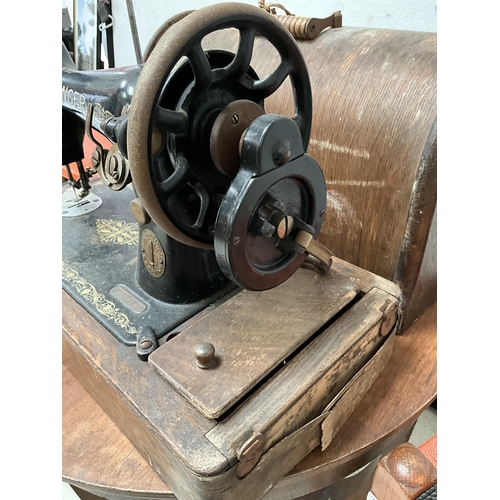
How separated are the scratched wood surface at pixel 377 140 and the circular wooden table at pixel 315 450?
0.56 feet

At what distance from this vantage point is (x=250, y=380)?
28.1 inches

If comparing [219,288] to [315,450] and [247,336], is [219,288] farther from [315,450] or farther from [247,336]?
[315,450]

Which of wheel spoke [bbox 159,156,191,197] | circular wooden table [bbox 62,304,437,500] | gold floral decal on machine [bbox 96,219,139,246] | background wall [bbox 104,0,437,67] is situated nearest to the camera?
wheel spoke [bbox 159,156,191,197]

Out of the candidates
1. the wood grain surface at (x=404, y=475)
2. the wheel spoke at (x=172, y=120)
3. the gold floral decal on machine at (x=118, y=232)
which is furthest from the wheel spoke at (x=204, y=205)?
the wood grain surface at (x=404, y=475)

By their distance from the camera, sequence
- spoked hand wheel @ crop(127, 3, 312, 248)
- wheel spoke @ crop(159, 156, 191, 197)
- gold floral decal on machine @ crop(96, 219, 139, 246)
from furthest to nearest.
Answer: gold floral decal on machine @ crop(96, 219, 139, 246), wheel spoke @ crop(159, 156, 191, 197), spoked hand wheel @ crop(127, 3, 312, 248)

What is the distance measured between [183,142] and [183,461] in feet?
1.59

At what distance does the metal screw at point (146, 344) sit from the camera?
0.81 metres

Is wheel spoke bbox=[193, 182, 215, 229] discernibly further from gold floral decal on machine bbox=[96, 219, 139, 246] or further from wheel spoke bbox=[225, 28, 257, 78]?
gold floral decal on machine bbox=[96, 219, 139, 246]

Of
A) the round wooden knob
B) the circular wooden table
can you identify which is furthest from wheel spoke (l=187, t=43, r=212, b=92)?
the circular wooden table

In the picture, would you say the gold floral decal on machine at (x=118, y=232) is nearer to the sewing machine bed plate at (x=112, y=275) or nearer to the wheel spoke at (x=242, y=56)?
the sewing machine bed plate at (x=112, y=275)

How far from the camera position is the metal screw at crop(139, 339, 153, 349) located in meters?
0.81

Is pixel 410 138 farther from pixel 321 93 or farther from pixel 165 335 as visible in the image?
pixel 165 335

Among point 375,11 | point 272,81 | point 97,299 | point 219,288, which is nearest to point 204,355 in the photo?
point 219,288

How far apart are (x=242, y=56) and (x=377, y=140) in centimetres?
44
